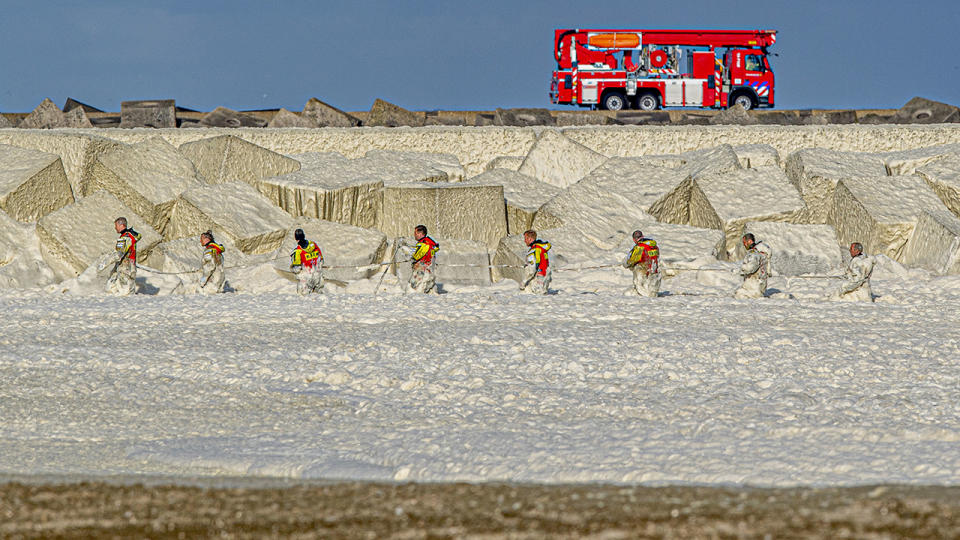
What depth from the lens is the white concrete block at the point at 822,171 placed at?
1944 cm

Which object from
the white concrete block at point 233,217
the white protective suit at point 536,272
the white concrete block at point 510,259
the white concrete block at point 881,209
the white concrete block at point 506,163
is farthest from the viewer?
the white concrete block at point 506,163

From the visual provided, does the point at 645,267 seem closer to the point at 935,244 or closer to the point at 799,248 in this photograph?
the point at 799,248

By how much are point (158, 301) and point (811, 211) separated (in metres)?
11.0

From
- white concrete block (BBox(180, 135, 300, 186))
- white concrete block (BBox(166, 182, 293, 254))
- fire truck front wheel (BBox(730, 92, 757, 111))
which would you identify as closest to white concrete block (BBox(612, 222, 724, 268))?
white concrete block (BBox(166, 182, 293, 254))

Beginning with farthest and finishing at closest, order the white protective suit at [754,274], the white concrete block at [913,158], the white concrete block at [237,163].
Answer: the white concrete block at [913,158], the white concrete block at [237,163], the white protective suit at [754,274]

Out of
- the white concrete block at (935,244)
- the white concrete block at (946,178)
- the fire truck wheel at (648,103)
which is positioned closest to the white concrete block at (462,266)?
the white concrete block at (935,244)

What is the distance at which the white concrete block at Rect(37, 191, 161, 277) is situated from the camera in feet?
56.4

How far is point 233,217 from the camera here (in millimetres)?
18031

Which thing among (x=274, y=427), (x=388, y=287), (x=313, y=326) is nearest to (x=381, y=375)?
(x=274, y=427)

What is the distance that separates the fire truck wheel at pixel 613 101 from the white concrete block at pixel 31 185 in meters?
13.0

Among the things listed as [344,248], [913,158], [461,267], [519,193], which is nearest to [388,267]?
[344,248]

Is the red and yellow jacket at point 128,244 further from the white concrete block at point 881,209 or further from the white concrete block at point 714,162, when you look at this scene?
the white concrete block at point 881,209

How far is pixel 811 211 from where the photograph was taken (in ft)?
64.2

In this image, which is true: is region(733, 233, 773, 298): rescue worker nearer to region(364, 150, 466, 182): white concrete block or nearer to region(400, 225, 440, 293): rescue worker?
region(400, 225, 440, 293): rescue worker
